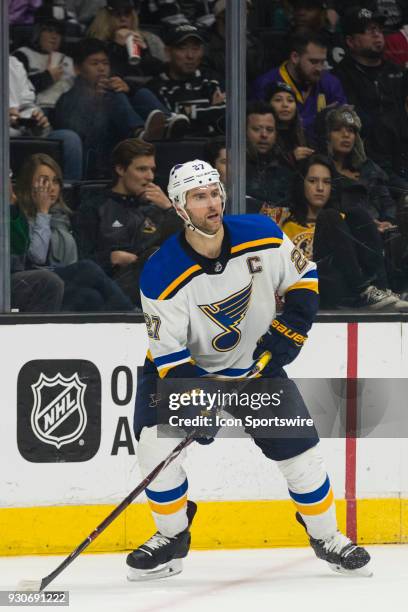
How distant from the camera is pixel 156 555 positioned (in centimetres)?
368

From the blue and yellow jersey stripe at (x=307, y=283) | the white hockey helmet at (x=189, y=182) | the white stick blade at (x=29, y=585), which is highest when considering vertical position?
the white hockey helmet at (x=189, y=182)

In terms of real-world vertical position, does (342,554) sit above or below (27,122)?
below

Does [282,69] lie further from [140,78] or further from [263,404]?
[263,404]

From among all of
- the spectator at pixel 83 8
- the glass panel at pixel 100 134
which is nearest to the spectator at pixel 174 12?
the glass panel at pixel 100 134

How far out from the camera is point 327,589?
11.7 ft

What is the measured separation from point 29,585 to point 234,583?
598 millimetres

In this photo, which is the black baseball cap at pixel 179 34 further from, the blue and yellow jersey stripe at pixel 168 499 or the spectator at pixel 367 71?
the blue and yellow jersey stripe at pixel 168 499

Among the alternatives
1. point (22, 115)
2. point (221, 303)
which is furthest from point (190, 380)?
point (22, 115)

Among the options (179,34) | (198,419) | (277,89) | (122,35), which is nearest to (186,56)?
(179,34)

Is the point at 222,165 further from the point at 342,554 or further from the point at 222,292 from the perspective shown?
the point at 342,554

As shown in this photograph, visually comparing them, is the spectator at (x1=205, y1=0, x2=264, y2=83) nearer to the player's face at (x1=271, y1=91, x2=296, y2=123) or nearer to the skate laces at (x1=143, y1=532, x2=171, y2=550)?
the player's face at (x1=271, y1=91, x2=296, y2=123)

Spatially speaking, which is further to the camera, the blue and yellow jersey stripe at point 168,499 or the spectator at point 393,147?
the spectator at point 393,147

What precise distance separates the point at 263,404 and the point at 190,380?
24 cm

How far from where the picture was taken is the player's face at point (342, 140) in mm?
4281
